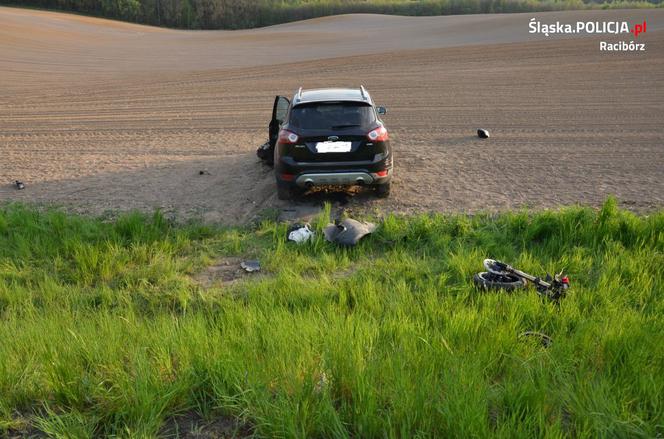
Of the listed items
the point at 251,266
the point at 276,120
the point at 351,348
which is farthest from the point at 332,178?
the point at 351,348

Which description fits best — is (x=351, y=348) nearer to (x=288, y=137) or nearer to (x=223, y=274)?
(x=223, y=274)

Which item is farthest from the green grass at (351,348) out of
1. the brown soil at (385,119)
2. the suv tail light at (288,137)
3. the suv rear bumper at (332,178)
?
the brown soil at (385,119)

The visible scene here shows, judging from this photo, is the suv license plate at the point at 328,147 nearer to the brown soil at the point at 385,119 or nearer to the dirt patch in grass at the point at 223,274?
the brown soil at the point at 385,119

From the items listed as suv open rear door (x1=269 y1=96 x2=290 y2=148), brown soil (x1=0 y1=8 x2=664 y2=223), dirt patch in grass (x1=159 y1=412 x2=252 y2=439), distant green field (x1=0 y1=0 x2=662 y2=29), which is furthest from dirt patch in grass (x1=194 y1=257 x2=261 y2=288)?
distant green field (x1=0 y1=0 x2=662 y2=29)

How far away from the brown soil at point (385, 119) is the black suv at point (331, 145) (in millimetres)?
739

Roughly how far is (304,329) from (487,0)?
2810 inches

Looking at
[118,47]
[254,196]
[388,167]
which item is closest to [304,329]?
[388,167]

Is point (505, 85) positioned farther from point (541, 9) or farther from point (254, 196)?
point (541, 9)

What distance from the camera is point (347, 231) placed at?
26.5ft

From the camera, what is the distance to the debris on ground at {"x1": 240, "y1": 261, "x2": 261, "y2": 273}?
7.41 metres

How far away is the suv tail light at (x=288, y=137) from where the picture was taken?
892 cm

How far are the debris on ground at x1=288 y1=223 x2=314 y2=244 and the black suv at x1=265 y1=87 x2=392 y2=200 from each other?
3.03ft

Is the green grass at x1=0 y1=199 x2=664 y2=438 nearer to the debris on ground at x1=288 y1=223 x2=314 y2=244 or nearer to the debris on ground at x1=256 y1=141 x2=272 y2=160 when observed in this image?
the debris on ground at x1=288 y1=223 x2=314 y2=244

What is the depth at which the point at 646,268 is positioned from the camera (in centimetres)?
627
